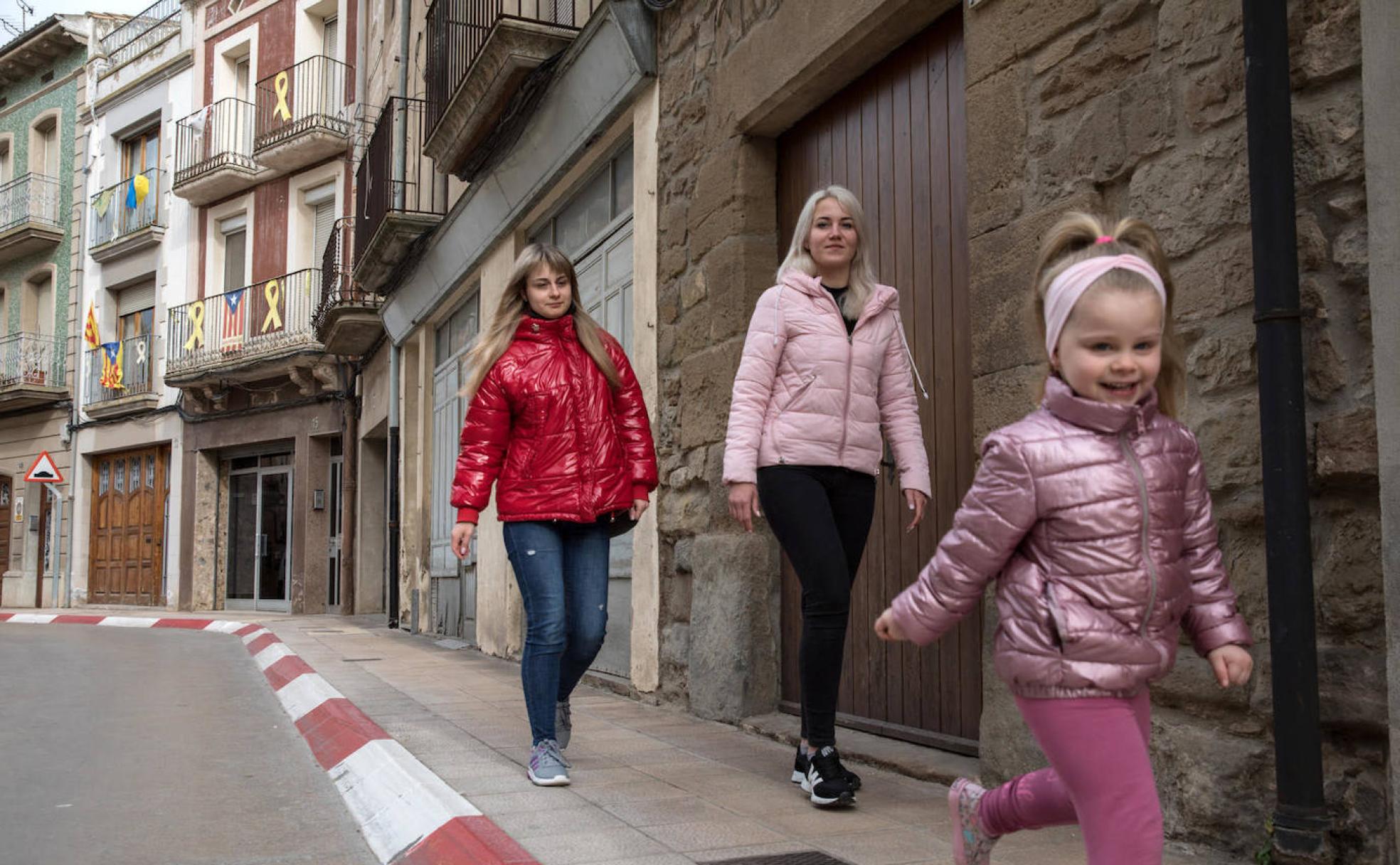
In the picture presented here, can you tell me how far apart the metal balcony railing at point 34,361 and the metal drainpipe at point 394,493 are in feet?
40.5

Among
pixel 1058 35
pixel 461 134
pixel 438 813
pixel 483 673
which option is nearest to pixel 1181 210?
pixel 1058 35

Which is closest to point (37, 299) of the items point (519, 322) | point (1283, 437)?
point (519, 322)

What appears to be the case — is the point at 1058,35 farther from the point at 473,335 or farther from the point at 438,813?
the point at 473,335

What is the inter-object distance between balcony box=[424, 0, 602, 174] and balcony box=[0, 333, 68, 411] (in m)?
15.8

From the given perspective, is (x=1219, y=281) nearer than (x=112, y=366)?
Yes

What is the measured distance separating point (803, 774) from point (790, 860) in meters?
0.72

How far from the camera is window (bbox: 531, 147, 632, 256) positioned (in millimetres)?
7449

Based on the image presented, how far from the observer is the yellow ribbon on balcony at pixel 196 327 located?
68.9 feet

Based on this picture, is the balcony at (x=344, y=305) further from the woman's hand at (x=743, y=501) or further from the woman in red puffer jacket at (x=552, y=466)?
the woman's hand at (x=743, y=501)

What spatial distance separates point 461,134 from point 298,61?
12631 millimetres

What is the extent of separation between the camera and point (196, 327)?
2111 cm

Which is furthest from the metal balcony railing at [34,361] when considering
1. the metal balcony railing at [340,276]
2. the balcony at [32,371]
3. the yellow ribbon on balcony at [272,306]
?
the metal balcony railing at [340,276]

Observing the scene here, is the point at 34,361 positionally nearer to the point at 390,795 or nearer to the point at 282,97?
the point at 282,97

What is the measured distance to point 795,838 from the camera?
3.28 meters
